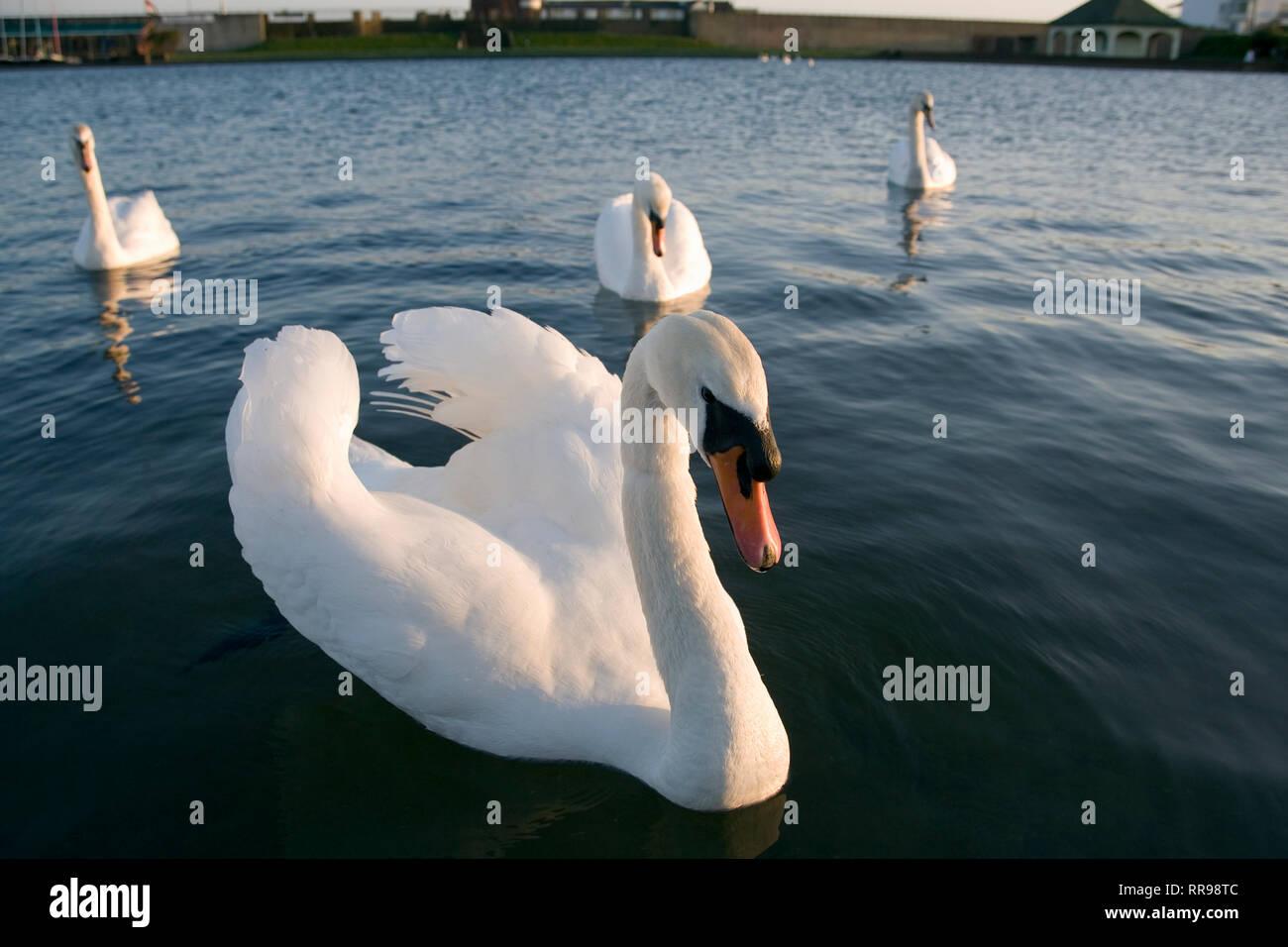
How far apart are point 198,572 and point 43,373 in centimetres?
451

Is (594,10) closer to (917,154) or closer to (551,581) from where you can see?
(917,154)

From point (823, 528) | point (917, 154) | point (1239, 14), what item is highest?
point (1239, 14)

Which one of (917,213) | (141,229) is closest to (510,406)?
(141,229)

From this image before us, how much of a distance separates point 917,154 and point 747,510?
1611cm

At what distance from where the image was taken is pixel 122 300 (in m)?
11.2

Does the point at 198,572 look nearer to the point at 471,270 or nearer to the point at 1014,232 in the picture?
the point at 471,270

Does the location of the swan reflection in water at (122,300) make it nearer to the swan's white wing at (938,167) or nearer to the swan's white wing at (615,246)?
the swan's white wing at (615,246)

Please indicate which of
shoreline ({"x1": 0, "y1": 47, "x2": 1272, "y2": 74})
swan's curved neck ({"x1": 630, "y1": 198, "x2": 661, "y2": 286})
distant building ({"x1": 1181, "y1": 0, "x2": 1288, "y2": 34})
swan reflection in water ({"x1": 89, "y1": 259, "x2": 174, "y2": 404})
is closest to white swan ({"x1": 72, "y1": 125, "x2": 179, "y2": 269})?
swan reflection in water ({"x1": 89, "y1": 259, "x2": 174, "y2": 404})

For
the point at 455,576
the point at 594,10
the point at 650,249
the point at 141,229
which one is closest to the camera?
the point at 455,576

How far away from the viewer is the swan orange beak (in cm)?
311

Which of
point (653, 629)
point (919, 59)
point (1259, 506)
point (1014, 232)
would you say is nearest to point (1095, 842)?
point (653, 629)

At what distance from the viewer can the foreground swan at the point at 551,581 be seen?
357cm
